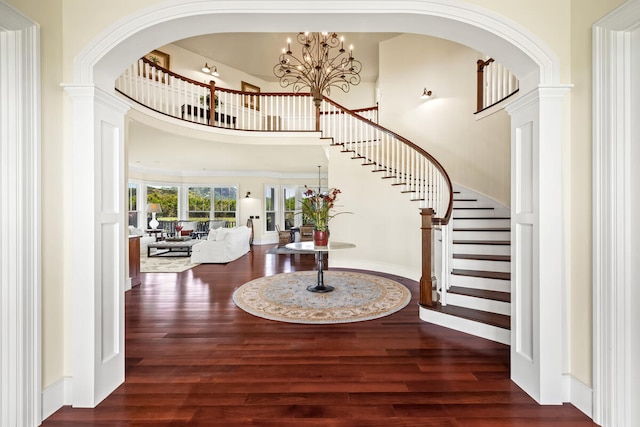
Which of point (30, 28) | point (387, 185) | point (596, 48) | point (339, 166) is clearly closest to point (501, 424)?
point (596, 48)

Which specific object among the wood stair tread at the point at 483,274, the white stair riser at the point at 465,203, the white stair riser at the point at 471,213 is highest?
the white stair riser at the point at 465,203

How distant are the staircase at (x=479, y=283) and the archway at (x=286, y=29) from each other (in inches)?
33.9

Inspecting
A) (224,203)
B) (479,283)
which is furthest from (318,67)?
(224,203)

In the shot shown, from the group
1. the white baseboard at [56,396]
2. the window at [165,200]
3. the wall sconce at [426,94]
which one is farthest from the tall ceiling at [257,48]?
the white baseboard at [56,396]

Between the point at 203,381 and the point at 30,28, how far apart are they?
2.31 meters

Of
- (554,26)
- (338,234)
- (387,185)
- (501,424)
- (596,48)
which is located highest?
(554,26)

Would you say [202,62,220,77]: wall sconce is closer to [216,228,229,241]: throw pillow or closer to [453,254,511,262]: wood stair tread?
[216,228,229,241]: throw pillow

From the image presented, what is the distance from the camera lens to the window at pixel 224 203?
37.0 feet

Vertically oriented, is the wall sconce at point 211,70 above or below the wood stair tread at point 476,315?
above

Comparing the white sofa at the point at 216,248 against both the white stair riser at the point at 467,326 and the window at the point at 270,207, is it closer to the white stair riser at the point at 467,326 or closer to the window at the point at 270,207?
the window at the point at 270,207

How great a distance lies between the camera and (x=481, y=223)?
437cm

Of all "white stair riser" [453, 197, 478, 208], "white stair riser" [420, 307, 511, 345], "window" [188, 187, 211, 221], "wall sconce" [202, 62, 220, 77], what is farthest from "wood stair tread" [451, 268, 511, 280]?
"window" [188, 187, 211, 221]

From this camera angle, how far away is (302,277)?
5180 millimetres

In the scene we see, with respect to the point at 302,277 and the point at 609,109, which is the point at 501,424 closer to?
the point at 609,109
